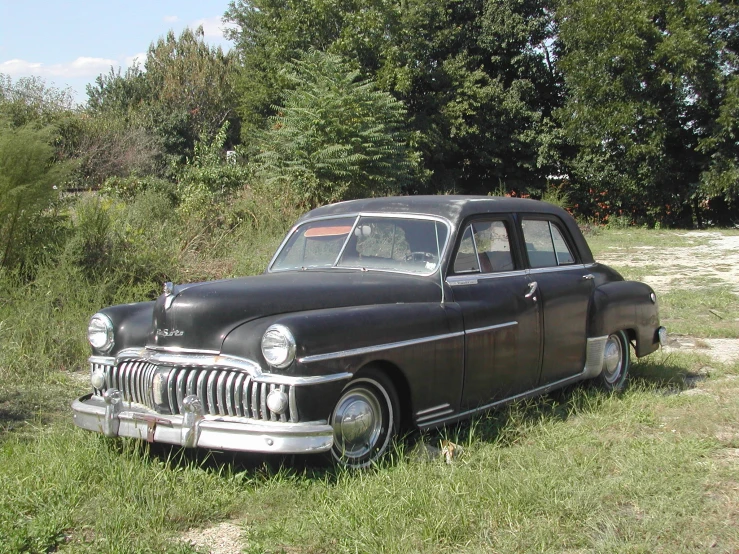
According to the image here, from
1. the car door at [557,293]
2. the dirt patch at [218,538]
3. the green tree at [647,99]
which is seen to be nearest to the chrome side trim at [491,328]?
the car door at [557,293]

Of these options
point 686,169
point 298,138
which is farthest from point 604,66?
point 298,138

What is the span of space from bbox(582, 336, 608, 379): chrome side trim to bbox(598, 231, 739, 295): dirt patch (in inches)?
254

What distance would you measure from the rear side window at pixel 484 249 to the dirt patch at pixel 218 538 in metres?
2.22

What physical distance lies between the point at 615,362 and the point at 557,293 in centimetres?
120

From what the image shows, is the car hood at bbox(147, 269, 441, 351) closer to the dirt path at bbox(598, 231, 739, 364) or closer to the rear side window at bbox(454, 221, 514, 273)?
the rear side window at bbox(454, 221, 514, 273)

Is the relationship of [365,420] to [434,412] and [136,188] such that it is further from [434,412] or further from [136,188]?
[136,188]

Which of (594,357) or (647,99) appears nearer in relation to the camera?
(594,357)

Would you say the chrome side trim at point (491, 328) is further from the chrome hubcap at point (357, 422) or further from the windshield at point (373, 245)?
the chrome hubcap at point (357, 422)

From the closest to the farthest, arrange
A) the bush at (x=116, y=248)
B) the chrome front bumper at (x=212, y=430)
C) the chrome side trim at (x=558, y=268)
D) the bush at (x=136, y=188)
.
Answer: the chrome front bumper at (x=212, y=430) → the chrome side trim at (x=558, y=268) → the bush at (x=116, y=248) → the bush at (x=136, y=188)

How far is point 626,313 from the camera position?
6316 mm

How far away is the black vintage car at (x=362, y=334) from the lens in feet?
12.8

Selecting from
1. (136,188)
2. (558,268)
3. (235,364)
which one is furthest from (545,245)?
(136,188)

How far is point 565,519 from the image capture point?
3547 mm

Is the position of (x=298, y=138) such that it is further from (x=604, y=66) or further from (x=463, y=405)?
(x=604, y=66)
